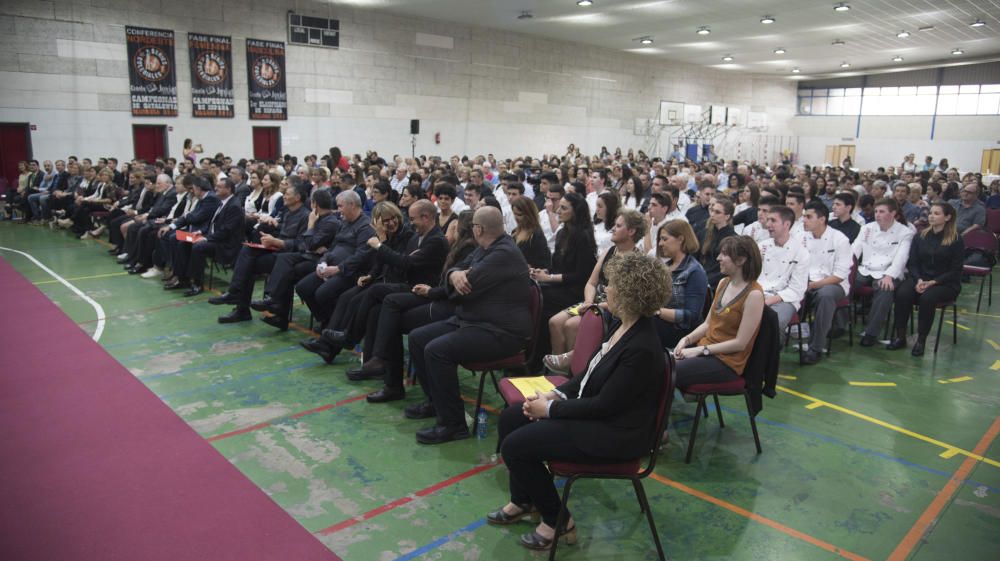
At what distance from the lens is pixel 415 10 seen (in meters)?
17.8

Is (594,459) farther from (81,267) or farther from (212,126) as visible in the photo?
(212,126)

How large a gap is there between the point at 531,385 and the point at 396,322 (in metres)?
1.48

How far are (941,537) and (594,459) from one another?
1.81 metres

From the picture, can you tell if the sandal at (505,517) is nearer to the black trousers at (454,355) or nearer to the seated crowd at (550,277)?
the seated crowd at (550,277)

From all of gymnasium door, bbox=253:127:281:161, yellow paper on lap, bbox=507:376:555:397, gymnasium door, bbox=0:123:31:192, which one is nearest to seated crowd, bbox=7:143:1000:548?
yellow paper on lap, bbox=507:376:555:397

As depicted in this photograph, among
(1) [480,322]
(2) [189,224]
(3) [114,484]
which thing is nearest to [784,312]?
(1) [480,322]

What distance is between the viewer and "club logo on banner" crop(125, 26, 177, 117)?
1430 cm

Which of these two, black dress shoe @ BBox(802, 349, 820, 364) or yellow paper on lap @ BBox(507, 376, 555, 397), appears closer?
yellow paper on lap @ BBox(507, 376, 555, 397)

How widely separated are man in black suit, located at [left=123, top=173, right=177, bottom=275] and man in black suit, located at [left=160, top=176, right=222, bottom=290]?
862mm

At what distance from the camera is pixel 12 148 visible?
1370cm

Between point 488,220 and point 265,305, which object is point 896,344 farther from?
point 265,305

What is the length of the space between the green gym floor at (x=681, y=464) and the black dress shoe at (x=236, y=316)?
1.49 feet

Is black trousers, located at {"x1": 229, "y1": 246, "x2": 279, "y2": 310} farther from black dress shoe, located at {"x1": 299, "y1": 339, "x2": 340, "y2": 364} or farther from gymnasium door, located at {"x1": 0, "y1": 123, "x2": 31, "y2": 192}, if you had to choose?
gymnasium door, located at {"x1": 0, "y1": 123, "x2": 31, "y2": 192}

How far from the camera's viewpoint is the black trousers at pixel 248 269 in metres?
6.41
